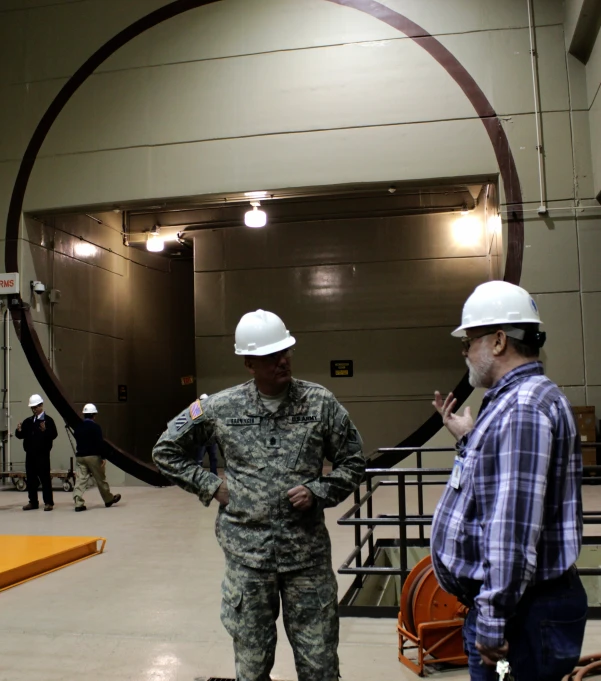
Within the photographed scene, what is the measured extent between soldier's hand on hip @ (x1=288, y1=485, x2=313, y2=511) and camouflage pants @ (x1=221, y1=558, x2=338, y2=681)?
9.6 inches

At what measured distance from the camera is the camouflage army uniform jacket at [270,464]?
247cm

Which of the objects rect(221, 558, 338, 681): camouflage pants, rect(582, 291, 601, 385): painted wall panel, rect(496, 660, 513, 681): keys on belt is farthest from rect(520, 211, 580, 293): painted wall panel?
rect(496, 660, 513, 681): keys on belt

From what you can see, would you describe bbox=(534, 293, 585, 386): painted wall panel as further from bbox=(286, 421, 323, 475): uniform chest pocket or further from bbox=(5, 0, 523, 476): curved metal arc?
bbox=(286, 421, 323, 475): uniform chest pocket

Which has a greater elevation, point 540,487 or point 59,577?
point 540,487

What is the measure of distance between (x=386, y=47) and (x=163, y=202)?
13.9ft

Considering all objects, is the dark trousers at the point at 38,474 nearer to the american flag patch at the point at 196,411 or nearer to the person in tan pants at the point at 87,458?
the person in tan pants at the point at 87,458

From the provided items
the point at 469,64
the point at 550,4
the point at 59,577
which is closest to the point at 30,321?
the point at 59,577

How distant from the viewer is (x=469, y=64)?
400 inches

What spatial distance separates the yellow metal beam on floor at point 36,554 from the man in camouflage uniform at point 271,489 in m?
3.57

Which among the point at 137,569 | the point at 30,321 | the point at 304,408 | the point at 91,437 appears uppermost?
the point at 30,321

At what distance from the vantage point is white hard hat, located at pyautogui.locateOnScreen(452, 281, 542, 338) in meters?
1.95

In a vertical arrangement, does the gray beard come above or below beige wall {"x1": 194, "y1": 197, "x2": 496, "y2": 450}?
below

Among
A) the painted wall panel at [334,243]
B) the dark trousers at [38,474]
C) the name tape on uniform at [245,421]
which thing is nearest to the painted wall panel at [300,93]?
the painted wall panel at [334,243]

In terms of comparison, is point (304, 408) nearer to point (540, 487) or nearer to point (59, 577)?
point (540, 487)
